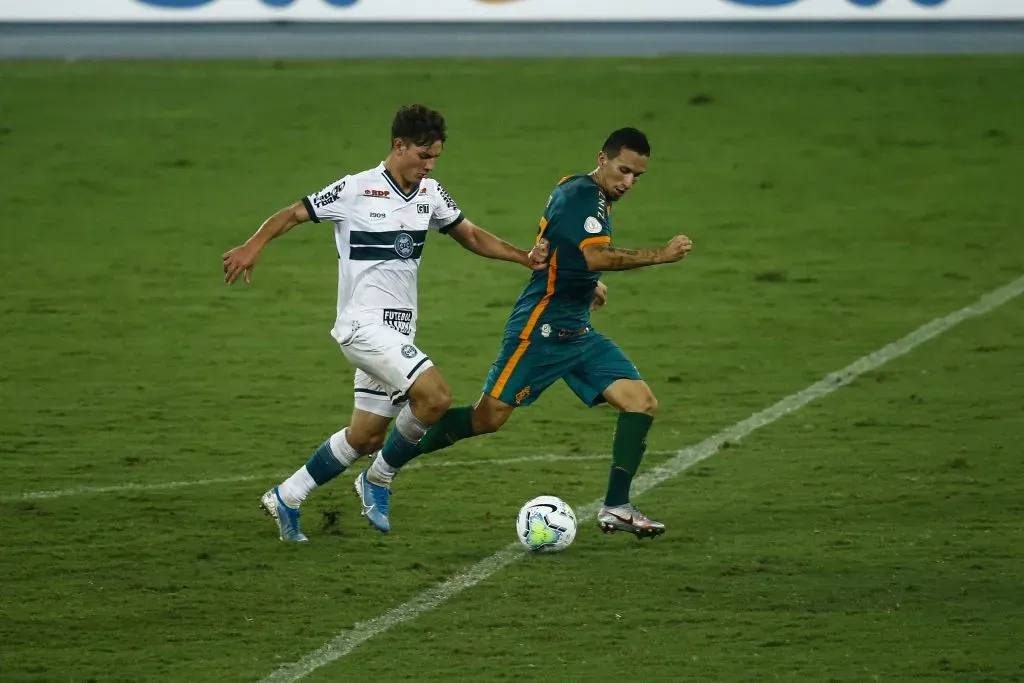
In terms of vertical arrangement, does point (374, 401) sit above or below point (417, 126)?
below

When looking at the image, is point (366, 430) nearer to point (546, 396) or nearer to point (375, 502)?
point (375, 502)

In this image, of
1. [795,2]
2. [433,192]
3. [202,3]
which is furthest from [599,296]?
[202,3]

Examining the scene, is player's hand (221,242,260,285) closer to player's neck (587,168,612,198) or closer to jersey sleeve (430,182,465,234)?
jersey sleeve (430,182,465,234)

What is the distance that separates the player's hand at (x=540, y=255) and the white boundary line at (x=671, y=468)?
46.8 inches

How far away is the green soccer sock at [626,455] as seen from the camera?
23.8ft

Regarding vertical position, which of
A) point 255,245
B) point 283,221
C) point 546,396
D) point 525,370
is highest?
point 283,221

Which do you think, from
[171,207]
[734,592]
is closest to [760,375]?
[734,592]

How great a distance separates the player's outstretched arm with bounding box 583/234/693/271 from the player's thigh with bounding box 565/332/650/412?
463 millimetres

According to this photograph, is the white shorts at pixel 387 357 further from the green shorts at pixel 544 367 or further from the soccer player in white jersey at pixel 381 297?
the green shorts at pixel 544 367

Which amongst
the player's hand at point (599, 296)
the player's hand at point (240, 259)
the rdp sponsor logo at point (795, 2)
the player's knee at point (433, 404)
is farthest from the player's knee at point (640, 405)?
the rdp sponsor logo at point (795, 2)

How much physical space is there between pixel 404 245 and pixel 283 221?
21.2 inches

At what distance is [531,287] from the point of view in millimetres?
7484

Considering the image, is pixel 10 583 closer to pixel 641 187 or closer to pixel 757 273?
pixel 757 273

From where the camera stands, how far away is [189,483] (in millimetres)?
8180
